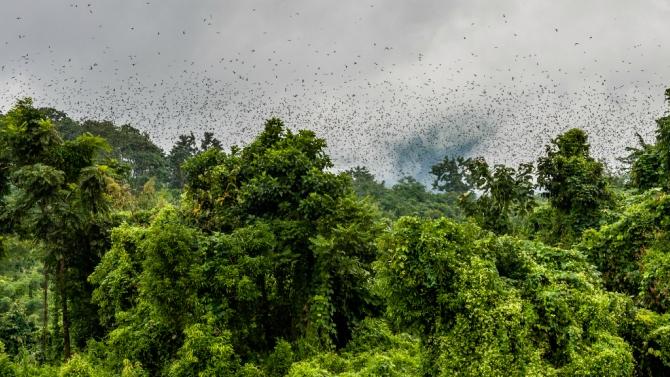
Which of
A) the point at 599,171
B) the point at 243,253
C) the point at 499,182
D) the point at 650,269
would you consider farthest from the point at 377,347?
the point at 599,171

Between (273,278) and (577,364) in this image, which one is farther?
(273,278)

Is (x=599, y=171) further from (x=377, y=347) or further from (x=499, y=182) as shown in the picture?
(x=377, y=347)

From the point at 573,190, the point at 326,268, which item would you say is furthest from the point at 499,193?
the point at 326,268

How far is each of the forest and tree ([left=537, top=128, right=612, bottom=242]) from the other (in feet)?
0.24

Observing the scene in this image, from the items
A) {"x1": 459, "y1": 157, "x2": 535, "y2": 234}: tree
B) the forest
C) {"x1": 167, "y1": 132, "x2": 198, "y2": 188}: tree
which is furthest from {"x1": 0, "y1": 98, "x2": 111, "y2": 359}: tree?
{"x1": 167, "y1": 132, "x2": 198, "y2": 188}: tree

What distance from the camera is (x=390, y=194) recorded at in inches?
2345

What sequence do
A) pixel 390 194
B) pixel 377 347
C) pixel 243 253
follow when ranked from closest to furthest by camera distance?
pixel 243 253 < pixel 377 347 < pixel 390 194

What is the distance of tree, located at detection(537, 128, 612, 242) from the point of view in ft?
55.8

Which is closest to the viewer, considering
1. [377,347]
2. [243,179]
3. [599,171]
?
[377,347]

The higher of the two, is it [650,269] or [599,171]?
[599,171]

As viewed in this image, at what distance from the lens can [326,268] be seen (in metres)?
12.4

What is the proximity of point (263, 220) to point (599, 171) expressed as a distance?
1308 centimetres

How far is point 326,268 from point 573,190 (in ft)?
33.7

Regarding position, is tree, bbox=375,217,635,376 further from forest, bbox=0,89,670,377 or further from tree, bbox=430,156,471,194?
tree, bbox=430,156,471,194
